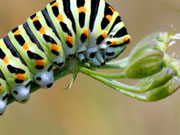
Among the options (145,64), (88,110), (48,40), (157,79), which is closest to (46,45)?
(48,40)

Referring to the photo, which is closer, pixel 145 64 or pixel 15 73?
pixel 145 64

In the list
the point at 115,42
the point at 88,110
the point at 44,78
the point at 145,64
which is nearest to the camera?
the point at 145,64

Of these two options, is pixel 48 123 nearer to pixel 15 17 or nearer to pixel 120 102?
pixel 120 102

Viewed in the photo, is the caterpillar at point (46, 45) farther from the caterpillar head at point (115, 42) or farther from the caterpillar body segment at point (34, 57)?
the caterpillar head at point (115, 42)

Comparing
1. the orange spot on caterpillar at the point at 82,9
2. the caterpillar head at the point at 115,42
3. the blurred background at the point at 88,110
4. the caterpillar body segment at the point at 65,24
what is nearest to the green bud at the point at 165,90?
the caterpillar head at the point at 115,42

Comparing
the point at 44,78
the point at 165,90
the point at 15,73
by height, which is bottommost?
the point at 165,90

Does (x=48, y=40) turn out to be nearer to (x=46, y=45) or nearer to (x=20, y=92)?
(x=46, y=45)
